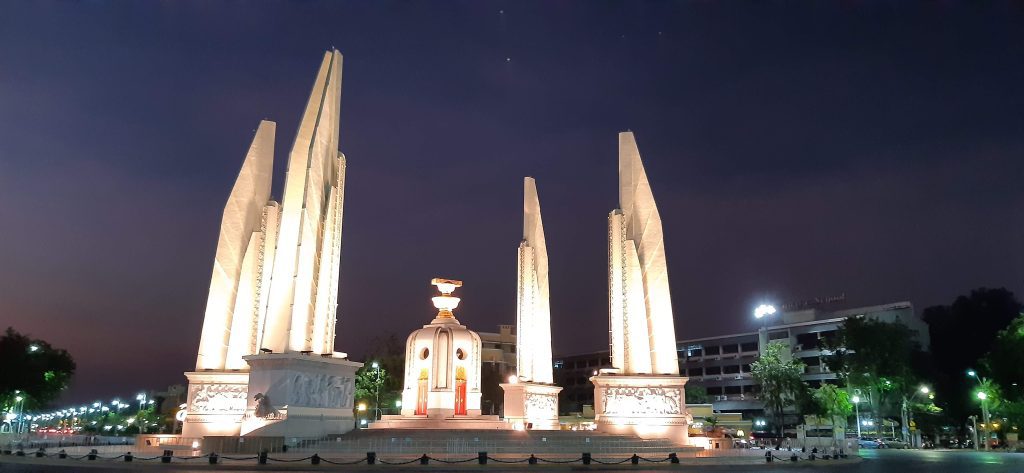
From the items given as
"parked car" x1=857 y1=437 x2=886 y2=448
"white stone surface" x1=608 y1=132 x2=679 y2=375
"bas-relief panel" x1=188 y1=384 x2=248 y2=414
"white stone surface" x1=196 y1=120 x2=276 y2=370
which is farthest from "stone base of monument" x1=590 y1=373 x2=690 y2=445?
"parked car" x1=857 y1=437 x2=886 y2=448


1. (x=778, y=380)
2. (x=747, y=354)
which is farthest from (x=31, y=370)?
(x=747, y=354)

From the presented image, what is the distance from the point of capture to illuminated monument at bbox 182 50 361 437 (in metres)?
22.7

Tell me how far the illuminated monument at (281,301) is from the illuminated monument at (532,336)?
8458 mm

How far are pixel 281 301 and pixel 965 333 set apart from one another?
51.2m

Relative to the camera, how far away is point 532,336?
34125 millimetres

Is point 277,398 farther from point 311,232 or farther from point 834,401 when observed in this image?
point 834,401

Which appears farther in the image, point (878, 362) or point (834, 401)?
point (834, 401)

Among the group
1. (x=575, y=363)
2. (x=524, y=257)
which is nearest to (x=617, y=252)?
(x=524, y=257)

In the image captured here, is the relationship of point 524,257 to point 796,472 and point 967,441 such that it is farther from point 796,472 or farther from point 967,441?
point 967,441

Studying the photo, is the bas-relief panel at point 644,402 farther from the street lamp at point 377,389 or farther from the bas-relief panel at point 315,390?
the street lamp at point 377,389

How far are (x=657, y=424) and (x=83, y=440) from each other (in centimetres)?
2984

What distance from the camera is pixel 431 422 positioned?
28.7m

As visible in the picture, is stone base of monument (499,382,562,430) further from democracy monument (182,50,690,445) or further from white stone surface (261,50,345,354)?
white stone surface (261,50,345,354)

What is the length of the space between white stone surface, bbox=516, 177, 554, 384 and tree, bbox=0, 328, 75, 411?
82.0 feet
